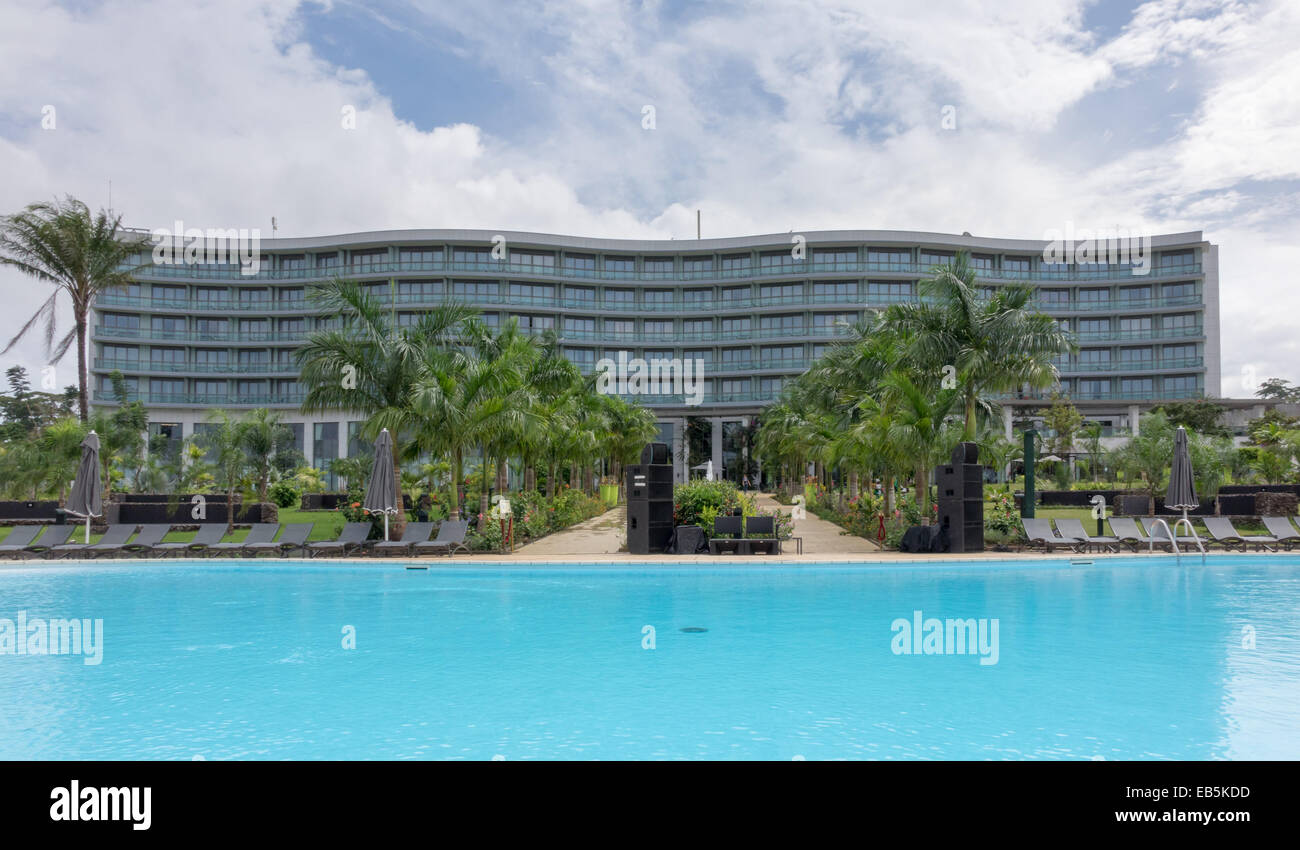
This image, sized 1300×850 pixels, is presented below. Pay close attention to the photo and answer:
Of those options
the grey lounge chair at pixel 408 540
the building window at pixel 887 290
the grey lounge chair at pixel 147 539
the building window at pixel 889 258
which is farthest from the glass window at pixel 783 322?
the grey lounge chair at pixel 147 539

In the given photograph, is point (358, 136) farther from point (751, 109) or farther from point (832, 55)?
point (832, 55)

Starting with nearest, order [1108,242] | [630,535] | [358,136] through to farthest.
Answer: [630,535]
[358,136]
[1108,242]

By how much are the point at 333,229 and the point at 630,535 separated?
54622mm

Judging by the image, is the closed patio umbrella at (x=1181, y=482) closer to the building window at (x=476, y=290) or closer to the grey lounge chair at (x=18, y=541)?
the grey lounge chair at (x=18, y=541)

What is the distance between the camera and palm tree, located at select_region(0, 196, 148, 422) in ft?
88.2

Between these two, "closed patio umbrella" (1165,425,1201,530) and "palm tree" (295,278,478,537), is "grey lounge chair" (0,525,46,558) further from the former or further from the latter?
"closed patio umbrella" (1165,425,1201,530)

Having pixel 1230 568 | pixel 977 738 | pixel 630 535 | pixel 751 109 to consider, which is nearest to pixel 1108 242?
pixel 751 109

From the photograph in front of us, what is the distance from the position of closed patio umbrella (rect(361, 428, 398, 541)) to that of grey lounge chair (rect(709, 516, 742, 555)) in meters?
7.48

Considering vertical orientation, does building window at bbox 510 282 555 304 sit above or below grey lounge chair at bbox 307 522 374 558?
above

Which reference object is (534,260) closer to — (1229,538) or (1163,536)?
(1163,536)

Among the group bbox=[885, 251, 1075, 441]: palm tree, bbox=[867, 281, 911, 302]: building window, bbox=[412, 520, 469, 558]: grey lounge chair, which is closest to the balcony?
bbox=[867, 281, 911, 302]: building window

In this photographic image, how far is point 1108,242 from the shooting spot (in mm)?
64438

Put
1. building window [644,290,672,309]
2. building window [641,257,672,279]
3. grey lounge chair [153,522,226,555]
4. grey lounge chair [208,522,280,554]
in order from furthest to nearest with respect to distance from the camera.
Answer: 1. building window [641,257,672,279]
2. building window [644,290,672,309]
3. grey lounge chair [153,522,226,555]
4. grey lounge chair [208,522,280,554]
